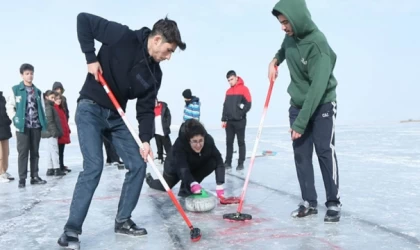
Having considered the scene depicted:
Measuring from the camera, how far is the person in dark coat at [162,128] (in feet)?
28.2

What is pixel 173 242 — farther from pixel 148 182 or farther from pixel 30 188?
pixel 30 188

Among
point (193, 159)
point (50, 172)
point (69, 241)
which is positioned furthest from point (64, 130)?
point (69, 241)

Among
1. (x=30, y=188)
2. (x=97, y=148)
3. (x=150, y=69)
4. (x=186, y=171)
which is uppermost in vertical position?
(x=150, y=69)

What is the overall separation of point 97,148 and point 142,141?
0.36 metres

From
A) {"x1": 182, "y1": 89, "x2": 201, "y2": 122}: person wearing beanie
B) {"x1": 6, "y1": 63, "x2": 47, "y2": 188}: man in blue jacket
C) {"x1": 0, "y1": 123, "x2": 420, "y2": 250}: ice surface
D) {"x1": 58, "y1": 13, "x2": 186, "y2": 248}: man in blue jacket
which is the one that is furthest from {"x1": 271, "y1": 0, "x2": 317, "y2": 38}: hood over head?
{"x1": 182, "y1": 89, "x2": 201, "y2": 122}: person wearing beanie

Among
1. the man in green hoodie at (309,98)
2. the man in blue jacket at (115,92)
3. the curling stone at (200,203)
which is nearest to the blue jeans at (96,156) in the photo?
the man in blue jacket at (115,92)

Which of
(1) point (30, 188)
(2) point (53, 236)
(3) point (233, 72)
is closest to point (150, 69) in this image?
(2) point (53, 236)

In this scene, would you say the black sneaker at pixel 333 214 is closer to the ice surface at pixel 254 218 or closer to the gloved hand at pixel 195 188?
the ice surface at pixel 254 218

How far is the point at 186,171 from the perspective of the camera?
13.8 ft

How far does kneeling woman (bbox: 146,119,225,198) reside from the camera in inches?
167

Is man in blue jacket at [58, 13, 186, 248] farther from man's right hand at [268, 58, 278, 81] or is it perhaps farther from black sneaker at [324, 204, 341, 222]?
black sneaker at [324, 204, 341, 222]

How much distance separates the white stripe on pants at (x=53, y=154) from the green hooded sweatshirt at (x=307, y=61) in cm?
495

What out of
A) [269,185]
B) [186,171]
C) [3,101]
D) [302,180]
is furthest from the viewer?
[3,101]

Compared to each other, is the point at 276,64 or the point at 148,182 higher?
the point at 276,64
